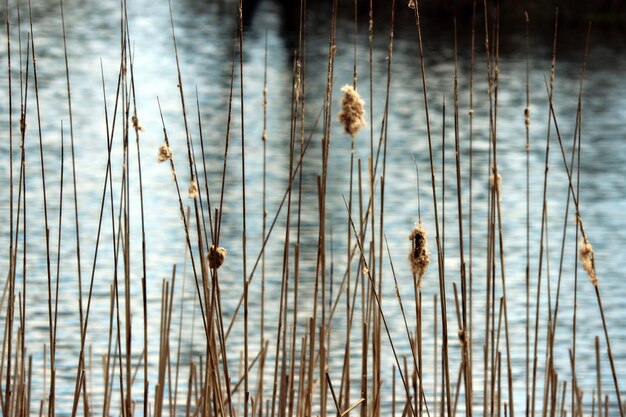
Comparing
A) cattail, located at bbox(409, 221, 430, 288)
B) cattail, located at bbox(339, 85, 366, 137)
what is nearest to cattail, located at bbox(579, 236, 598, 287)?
cattail, located at bbox(409, 221, 430, 288)

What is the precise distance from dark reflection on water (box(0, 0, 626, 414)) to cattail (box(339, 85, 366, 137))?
221mm

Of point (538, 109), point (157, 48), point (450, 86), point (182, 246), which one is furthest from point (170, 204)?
point (157, 48)

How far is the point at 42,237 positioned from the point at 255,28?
18.9 metres

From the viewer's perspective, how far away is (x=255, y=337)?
612cm

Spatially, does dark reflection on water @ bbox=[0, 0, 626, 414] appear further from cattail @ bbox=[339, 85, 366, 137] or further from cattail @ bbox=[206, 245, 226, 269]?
cattail @ bbox=[206, 245, 226, 269]

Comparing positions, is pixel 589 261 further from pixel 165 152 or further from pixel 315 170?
pixel 315 170

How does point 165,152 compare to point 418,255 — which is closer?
point 418,255

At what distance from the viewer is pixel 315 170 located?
12047 millimetres

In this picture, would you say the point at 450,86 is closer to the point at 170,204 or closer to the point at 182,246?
the point at 170,204

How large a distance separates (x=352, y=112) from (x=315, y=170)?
10.2 meters

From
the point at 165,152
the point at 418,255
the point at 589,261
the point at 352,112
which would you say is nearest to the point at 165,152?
the point at 165,152

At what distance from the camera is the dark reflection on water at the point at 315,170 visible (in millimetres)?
6711

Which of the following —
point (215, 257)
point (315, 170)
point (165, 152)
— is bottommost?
point (315, 170)

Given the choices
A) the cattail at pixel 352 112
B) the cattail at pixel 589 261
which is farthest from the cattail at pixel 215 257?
the cattail at pixel 589 261
